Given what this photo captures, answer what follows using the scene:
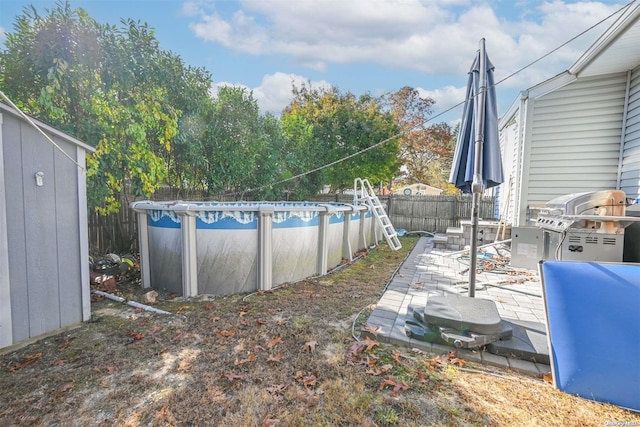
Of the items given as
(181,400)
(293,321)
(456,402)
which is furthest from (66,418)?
(456,402)

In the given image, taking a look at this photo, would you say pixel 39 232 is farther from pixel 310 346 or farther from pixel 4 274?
pixel 310 346

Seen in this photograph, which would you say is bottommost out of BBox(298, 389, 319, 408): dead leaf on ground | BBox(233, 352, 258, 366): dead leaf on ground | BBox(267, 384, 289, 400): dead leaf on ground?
BBox(233, 352, 258, 366): dead leaf on ground

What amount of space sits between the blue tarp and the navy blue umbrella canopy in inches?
50.5

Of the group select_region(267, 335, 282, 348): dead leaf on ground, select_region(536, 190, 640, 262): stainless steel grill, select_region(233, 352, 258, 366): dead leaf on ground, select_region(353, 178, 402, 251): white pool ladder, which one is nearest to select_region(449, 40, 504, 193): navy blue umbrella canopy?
select_region(536, 190, 640, 262): stainless steel grill

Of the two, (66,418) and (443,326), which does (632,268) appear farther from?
(66,418)

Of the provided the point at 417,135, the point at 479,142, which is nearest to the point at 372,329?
the point at 479,142

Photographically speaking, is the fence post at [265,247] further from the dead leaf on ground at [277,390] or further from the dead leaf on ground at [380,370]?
the dead leaf on ground at [380,370]

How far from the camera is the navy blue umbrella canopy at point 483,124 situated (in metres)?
2.94

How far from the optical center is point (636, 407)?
1.82 meters

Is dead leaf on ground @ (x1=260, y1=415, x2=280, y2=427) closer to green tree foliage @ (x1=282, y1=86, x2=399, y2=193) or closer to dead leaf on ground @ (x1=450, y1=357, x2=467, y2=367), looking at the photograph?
dead leaf on ground @ (x1=450, y1=357, x2=467, y2=367)

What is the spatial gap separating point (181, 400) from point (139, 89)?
209 inches

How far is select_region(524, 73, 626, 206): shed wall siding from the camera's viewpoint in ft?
17.6

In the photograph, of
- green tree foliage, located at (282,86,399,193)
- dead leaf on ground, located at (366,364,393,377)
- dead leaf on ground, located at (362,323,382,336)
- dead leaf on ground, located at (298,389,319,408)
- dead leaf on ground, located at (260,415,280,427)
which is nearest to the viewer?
dead leaf on ground, located at (260,415,280,427)

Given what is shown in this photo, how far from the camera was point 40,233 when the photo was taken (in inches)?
110
